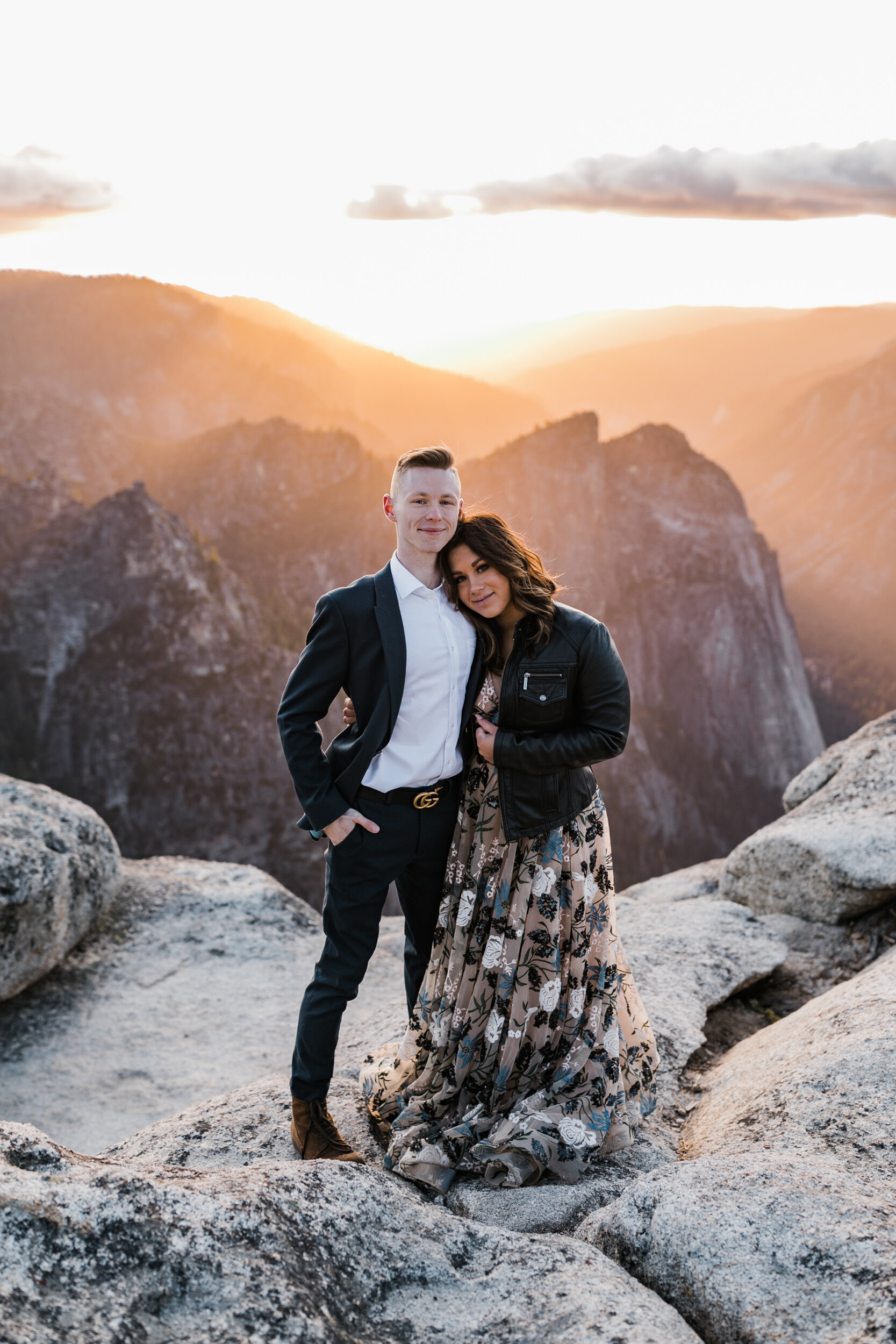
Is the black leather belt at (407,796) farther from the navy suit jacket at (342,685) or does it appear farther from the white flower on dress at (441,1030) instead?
the white flower on dress at (441,1030)

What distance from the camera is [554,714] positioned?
3361 millimetres

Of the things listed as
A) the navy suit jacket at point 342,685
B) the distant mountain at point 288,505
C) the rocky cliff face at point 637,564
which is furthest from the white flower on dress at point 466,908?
the distant mountain at point 288,505

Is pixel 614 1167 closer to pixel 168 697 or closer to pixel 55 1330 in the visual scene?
pixel 55 1330

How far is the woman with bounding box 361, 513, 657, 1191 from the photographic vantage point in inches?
131

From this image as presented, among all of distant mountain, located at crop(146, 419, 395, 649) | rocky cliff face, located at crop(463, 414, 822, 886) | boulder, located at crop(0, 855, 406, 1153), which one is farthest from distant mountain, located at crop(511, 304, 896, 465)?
boulder, located at crop(0, 855, 406, 1153)

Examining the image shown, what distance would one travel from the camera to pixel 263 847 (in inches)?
1287

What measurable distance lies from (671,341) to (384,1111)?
192302 millimetres

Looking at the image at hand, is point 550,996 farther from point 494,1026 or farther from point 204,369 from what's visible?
point 204,369

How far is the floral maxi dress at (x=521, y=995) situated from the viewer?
136 inches

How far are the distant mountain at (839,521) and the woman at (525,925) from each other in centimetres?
6888

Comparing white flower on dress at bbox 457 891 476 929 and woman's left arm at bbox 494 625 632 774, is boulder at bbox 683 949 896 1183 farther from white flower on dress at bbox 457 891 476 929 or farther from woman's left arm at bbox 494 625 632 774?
woman's left arm at bbox 494 625 632 774

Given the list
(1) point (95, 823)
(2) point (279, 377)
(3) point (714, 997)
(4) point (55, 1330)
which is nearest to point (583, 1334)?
(4) point (55, 1330)

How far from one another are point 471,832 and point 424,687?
63 cm

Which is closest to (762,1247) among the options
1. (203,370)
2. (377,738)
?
(377,738)
